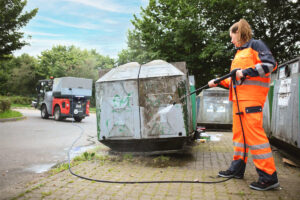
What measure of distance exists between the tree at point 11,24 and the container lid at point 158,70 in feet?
41.9

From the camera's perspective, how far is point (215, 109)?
35.1 ft

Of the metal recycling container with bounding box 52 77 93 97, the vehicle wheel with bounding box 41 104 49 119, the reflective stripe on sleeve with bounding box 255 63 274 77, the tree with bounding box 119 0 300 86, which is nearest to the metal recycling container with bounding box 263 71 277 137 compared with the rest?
the reflective stripe on sleeve with bounding box 255 63 274 77

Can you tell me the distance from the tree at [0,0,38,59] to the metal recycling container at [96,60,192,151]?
41.7ft

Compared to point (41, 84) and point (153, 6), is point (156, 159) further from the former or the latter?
point (153, 6)

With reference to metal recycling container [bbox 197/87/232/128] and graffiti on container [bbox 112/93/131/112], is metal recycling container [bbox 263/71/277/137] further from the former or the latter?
graffiti on container [bbox 112/93/131/112]

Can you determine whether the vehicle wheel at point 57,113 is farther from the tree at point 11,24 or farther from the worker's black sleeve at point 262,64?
the worker's black sleeve at point 262,64

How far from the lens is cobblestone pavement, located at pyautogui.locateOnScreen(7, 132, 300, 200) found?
306 centimetres

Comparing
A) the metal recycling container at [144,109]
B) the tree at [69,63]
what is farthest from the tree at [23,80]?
the metal recycling container at [144,109]

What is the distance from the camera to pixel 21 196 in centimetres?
308

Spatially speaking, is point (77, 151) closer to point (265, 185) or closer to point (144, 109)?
point (144, 109)

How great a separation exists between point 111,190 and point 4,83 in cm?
4984

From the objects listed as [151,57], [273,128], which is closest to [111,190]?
[273,128]

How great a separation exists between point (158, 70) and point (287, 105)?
2488 millimetres

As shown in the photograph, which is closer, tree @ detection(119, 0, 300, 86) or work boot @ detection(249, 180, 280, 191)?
work boot @ detection(249, 180, 280, 191)
